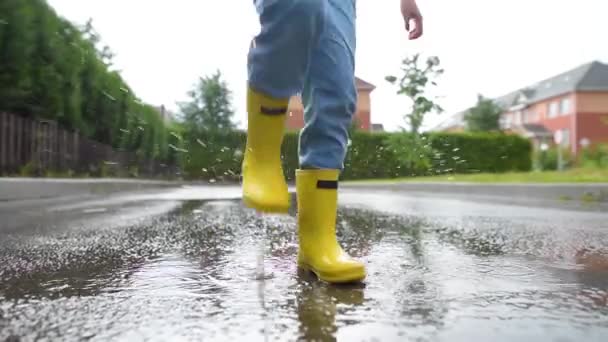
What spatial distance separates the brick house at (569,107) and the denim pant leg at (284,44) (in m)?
46.1

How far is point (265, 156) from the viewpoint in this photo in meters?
2.18

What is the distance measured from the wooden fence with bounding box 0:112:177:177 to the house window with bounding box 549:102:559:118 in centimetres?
5019

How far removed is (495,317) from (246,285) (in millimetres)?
727

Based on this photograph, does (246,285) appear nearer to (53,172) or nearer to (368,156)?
(53,172)

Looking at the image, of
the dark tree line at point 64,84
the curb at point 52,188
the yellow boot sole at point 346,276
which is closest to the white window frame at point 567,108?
the dark tree line at point 64,84

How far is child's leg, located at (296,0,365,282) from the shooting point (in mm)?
1967

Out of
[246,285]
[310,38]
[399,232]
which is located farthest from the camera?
[399,232]

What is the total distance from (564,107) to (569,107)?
1.33 metres

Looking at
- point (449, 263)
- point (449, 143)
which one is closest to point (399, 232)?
point (449, 263)

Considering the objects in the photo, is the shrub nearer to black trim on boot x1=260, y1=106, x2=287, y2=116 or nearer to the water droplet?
the water droplet

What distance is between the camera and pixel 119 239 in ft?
10.0

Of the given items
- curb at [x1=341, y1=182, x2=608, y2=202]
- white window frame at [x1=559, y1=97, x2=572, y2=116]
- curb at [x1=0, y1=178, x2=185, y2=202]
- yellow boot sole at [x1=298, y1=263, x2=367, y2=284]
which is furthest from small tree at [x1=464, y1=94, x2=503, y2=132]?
yellow boot sole at [x1=298, y1=263, x2=367, y2=284]

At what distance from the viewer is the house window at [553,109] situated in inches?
2142

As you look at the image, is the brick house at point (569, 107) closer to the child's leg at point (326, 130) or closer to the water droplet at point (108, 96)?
the water droplet at point (108, 96)
